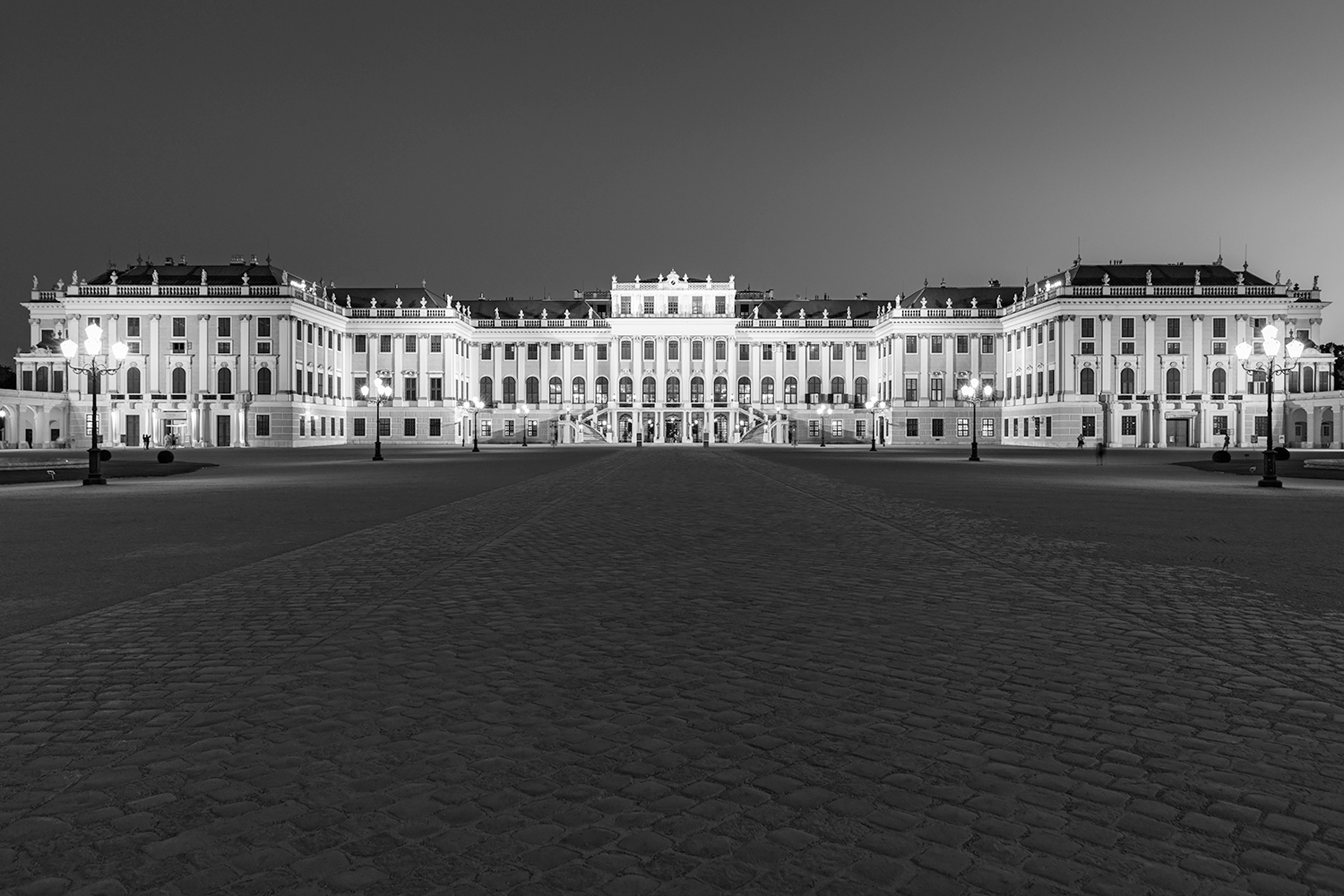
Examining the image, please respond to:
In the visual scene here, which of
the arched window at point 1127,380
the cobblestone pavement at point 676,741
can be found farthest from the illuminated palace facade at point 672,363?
the cobblestone pavement at point 676,741

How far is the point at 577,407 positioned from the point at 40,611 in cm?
10381

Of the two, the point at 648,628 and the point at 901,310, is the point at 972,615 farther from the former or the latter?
the point at 901,310

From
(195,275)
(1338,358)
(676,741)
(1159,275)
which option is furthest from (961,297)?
(676,741)

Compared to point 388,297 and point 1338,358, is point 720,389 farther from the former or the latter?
point 1338,358

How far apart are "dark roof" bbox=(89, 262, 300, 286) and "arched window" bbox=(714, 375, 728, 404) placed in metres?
44.9

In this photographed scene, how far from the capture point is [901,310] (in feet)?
347

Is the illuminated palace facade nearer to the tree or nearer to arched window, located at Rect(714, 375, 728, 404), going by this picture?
arched window, located at Rect(714, 375, 728, 404)

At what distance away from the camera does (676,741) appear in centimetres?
465

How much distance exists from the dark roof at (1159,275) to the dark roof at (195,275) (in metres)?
73.1

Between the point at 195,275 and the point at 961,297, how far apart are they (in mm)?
78004

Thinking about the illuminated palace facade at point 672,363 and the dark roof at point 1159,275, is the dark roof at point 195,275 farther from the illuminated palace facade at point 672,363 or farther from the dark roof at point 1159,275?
the dark roof at point 1159,275

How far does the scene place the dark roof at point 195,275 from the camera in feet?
300

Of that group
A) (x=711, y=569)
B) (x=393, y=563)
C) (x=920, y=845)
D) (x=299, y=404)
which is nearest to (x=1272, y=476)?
(x=711, y=569)

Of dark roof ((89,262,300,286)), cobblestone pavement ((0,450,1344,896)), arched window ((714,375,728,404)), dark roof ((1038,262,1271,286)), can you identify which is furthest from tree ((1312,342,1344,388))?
cobblestone pavement ((0,450,1344,896))
